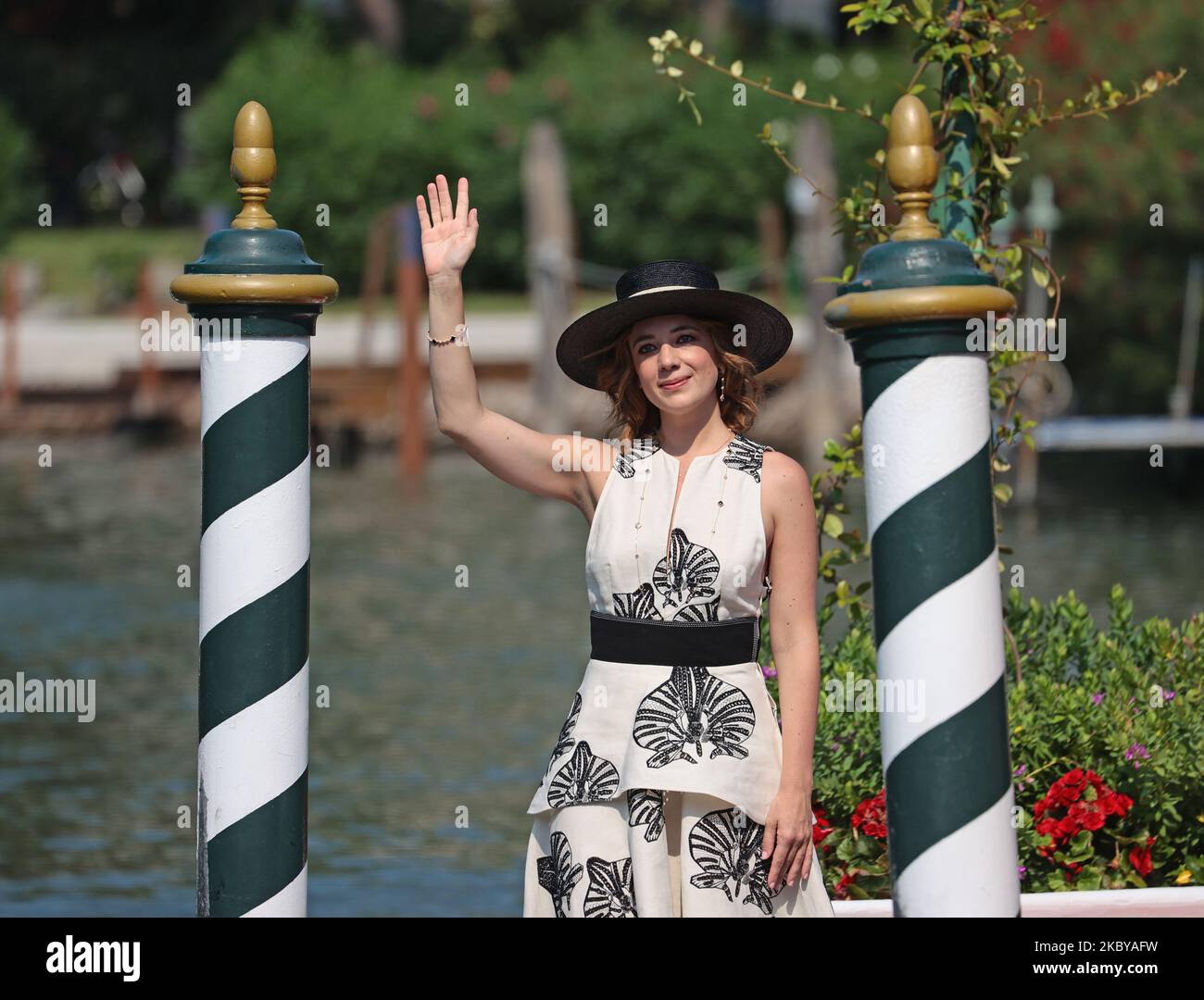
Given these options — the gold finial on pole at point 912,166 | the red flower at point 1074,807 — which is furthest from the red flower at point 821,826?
the gold finial on pole at point 912,166

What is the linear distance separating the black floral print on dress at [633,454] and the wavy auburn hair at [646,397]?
0.06 meters

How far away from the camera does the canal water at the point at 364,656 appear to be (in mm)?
8016

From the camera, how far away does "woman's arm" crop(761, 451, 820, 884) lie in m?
4.01

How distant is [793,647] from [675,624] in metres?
0.24

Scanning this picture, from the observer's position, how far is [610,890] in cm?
400

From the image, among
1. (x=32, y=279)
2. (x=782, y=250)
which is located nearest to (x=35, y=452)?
(x=32, y=279)

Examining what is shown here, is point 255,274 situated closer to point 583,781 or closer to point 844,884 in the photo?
point 583,781

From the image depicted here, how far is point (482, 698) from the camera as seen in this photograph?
Result: 1102 cm

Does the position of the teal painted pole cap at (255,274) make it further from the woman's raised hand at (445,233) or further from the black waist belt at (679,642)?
the black waist belt at (679,642)

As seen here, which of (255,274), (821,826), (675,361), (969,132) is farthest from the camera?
(969,132)

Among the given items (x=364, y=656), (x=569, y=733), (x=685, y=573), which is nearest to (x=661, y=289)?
(x=685, y=573)
